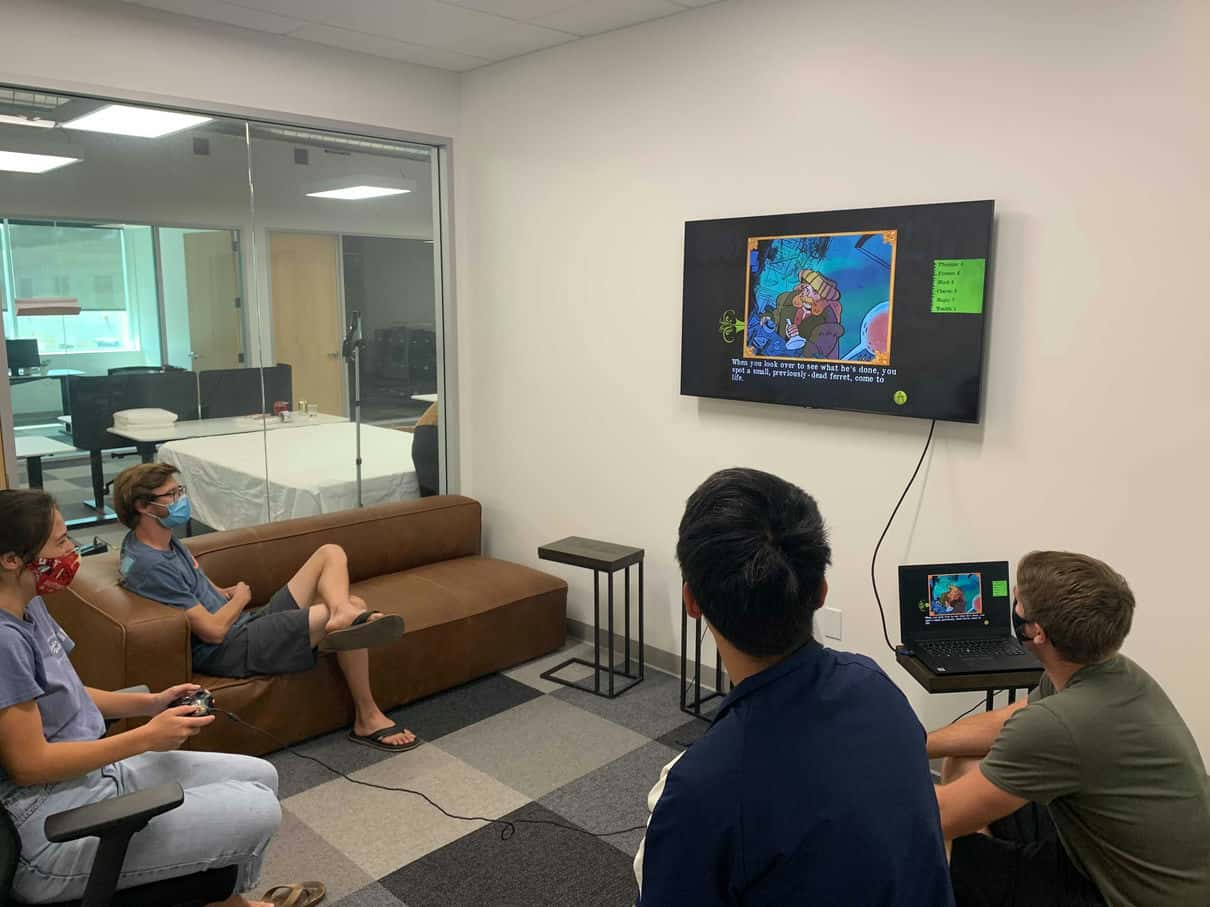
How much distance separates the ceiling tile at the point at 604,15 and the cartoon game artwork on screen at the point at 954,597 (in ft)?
7.37

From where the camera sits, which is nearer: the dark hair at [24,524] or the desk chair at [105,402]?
the dark hair at [24,524]

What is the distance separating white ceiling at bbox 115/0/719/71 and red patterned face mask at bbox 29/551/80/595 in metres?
2.29

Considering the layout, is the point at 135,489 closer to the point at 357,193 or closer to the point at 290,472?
the point at 290,472

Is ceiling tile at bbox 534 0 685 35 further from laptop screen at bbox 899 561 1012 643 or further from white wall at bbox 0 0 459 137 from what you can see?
laptop screen at bbox 899 561 1012 643

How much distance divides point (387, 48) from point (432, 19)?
19.4 inches

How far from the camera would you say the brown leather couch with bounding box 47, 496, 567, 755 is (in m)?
2.96

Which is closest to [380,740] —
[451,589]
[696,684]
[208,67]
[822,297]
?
[451,589]

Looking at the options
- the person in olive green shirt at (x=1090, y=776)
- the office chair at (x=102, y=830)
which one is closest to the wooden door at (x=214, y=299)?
the office chair at (x=102, y=830)

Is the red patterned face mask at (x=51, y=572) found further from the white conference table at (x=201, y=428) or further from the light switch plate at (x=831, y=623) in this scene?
the light switch plate at (x=831, y=623)

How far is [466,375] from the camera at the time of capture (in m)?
4.67

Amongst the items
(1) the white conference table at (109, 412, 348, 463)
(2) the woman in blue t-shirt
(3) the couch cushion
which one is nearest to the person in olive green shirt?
(2) the woman in blue t-shirt

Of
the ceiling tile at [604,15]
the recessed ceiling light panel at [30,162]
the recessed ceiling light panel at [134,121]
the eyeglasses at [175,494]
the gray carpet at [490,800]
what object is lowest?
the gray carpet at [490,800]

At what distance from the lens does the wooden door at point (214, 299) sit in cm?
371

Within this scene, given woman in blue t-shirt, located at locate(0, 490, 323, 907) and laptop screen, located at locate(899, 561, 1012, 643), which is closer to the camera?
woman in blue t-shirt, located at locate(0, 490, 323, 907)
